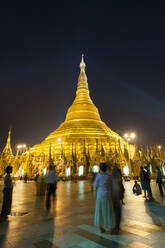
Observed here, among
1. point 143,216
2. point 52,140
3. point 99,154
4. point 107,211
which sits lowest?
point 143,216

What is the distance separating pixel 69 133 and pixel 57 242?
36.4 meters

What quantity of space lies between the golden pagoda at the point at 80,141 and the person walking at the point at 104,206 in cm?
2622

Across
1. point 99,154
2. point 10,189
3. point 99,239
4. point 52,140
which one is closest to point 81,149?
point 99,154

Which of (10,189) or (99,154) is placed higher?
(99,154)

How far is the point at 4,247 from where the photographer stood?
341 centimetres

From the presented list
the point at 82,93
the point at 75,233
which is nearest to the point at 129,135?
the point at 75,233

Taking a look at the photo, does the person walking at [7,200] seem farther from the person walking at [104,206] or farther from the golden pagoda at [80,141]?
the golden pagoda at [80,141]

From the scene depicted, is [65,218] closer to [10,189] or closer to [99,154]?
[10,189]

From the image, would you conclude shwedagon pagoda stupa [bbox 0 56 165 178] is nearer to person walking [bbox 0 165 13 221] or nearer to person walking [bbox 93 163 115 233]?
person walking [bbox 0 165 13 221]

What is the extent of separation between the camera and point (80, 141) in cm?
3628

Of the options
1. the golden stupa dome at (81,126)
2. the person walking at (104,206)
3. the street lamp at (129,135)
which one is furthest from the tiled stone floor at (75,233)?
the golden stupa dome at (81,126)

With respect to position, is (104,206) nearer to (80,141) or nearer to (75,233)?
(75,233)

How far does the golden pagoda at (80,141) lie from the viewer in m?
30.7

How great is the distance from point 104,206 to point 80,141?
106 ft
